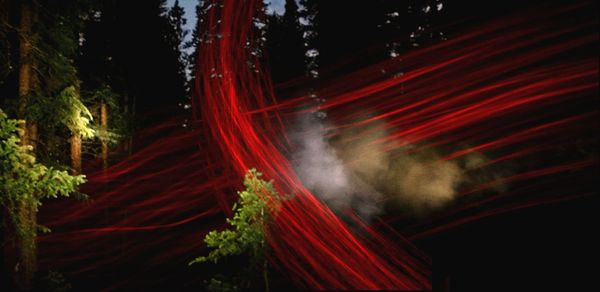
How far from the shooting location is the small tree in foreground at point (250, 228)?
7.41 meters

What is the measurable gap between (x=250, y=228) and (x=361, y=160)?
8.60 m

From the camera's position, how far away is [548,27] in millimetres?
8891

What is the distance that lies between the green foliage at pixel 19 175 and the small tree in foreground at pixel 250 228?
315 centimetres

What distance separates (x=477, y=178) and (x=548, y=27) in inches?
169

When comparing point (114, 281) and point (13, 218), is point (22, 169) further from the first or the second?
point (114, 281)

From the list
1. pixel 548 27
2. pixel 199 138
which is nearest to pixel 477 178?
pixel 548 27

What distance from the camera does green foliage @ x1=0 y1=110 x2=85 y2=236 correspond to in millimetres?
6637

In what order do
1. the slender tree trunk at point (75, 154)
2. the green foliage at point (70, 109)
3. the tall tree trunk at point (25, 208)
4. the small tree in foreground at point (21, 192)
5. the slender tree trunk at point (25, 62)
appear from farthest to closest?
the slender tree trunk at point (75, 154) < the green foliage at point (70, 109) < the slender tree trunk at point (25, 62) < the tall tree trunk at point (25, 208) < the small tree in foreground at point (21, 192)

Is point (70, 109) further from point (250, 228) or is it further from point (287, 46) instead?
point (287, 46)

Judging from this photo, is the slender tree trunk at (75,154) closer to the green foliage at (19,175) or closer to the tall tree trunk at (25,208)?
the tall tree trunk at (25,208)

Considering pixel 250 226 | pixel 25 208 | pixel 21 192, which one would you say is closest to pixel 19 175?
pixel 21 192

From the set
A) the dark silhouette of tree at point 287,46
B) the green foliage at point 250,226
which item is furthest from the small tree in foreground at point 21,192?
the dark silhouette of tree at point 287,46

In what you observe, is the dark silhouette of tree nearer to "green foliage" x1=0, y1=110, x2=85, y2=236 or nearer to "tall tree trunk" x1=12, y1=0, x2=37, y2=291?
"tall tree trunk" x1=12, y1=0, x2=37, y2=291

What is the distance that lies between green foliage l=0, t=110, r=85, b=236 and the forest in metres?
0.03
